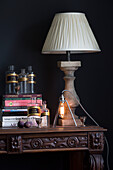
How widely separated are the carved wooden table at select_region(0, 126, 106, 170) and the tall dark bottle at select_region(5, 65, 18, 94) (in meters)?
0.49

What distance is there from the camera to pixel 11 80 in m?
2.91

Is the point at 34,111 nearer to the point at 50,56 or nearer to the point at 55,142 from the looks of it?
the point at 55,142

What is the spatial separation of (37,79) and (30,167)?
77 cm

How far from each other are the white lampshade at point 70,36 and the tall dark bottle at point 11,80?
1.20 feet

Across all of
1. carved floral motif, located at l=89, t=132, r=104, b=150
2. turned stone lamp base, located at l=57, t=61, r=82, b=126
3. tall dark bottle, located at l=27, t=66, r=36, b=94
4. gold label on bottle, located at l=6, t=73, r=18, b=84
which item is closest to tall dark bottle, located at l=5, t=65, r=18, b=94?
gold label on bottle, located at l=6, t=73, r=18, b=84

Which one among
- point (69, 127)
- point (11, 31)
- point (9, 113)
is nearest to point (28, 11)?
point (11, 31)

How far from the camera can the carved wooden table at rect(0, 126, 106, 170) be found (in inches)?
97.7

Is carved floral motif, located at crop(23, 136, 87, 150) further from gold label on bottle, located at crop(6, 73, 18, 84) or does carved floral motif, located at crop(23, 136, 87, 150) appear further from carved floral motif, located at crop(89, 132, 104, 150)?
gold label on bottle, located at crop(6, 73, 18, 84)

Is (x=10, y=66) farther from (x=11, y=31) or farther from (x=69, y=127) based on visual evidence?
(x=69, y=127)

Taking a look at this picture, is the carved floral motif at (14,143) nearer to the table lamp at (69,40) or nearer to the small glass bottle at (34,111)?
the small glass bottle at (34,111)

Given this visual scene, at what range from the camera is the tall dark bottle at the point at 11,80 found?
2910mm

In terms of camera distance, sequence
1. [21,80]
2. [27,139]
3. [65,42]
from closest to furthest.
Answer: [27,139] < [65,42] < [21,80]

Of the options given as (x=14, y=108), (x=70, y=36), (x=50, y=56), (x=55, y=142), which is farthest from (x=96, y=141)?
(x=50, y=56)

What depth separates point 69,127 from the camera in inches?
103
